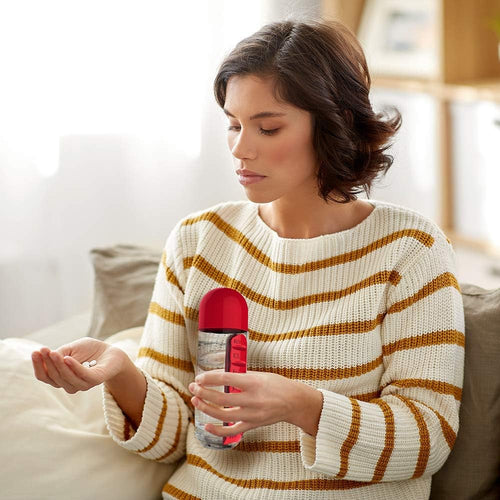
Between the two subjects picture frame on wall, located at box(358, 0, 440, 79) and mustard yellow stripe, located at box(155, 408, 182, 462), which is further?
picture frame on wall, located at box(358, 0, 440, 79)

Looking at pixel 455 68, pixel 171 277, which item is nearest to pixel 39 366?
pixel 171 277

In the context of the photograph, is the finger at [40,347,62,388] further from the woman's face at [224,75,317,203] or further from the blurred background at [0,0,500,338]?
the blurred background at [0,0,500,338]

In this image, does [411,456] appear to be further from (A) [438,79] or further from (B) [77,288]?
(A) [438,79]

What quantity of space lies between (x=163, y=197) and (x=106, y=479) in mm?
1751

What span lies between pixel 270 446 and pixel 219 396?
0.22m

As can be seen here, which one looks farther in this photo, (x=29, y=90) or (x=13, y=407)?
(x=29, y=90)

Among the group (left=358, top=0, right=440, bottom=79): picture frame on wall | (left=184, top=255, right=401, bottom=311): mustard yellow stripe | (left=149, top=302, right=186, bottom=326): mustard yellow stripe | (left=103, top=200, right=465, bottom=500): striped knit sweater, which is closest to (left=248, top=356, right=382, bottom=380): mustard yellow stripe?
(left=103, top=200, right=465, bottom=500): striped knit sweater

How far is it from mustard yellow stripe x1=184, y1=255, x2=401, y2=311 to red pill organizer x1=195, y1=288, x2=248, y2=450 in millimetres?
132

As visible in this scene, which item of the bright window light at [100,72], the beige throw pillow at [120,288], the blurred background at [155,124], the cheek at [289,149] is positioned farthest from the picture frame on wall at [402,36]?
the cheek at [289,149]

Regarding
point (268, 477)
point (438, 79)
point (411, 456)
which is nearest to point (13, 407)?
point (268, 477)

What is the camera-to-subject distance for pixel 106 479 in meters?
1.32

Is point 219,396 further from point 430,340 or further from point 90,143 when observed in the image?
point 90,143

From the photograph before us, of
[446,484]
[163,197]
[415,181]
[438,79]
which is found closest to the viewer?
[446,484]

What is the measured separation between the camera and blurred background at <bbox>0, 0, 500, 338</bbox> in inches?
94.1
